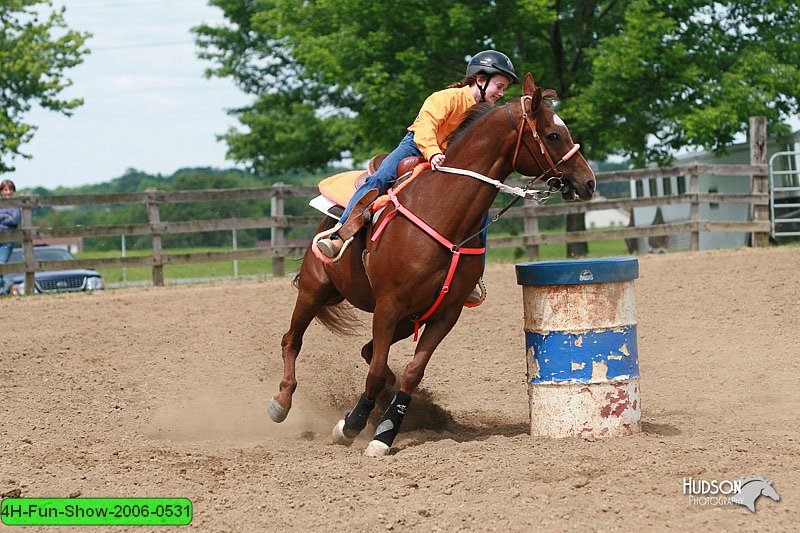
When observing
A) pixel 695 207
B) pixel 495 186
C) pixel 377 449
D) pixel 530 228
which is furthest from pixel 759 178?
pixel 377 449

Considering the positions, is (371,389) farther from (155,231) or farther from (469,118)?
(155,231)

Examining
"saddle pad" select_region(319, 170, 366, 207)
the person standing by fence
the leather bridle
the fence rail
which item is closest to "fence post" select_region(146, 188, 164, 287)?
the fence rail

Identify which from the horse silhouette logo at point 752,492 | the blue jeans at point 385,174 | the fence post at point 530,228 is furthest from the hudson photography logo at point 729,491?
the fence post at point 530,228

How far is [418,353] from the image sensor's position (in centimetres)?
625

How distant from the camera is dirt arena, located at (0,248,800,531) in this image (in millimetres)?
4598

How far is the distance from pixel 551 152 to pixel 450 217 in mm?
753

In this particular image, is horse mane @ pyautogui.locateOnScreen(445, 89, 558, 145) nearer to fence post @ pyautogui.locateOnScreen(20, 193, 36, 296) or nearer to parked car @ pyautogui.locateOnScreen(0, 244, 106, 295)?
fence post @ pyautogui.locateOnScreen(20, 193, 36, 296)

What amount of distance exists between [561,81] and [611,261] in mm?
17910

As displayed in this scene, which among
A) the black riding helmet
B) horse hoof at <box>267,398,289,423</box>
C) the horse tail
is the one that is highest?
the black riding helmet

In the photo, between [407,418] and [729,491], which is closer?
[729,491]

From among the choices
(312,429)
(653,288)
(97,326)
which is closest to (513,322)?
(653,288)

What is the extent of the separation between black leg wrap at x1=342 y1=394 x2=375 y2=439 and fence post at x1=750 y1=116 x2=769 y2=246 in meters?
13.1

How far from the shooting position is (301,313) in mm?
7578

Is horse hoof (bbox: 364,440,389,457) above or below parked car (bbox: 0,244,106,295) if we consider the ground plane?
below
